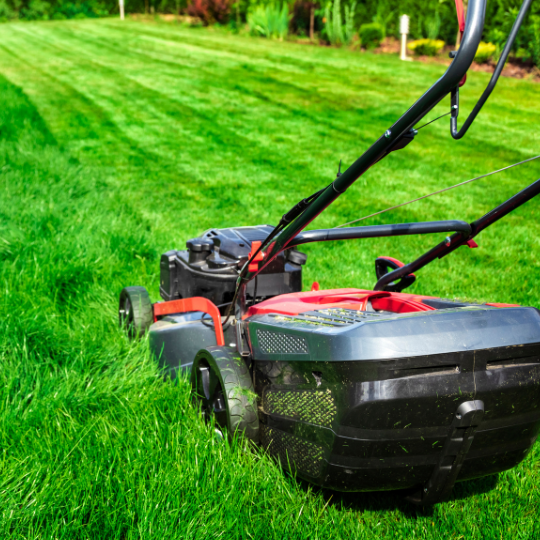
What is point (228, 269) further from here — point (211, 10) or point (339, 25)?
point (211, 10)

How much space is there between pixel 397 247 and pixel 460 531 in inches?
116

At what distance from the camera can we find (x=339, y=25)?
13984 mm

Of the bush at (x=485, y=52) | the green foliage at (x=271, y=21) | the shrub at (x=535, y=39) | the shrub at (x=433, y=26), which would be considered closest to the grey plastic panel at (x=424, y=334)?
the shrub at (x=535, y=39)

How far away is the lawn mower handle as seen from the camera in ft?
3.78

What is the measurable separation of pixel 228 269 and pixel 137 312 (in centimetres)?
55

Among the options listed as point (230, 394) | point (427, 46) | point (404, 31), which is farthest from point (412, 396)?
point (427, 46)

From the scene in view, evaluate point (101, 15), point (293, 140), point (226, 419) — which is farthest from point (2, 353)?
point (101, 15)

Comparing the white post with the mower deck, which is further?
the white post

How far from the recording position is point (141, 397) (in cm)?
232

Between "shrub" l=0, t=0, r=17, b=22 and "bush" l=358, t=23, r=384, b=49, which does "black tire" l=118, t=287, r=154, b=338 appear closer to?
"bush" l=358, t=23, r=384, b=49

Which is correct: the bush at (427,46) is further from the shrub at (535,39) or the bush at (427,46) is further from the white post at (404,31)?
the shrub at (535,39)

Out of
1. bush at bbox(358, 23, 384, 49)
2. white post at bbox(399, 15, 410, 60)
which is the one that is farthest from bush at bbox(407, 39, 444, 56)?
bush at bbox(358, 23, 384, 49)

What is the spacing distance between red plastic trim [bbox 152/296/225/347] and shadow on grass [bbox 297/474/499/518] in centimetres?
62

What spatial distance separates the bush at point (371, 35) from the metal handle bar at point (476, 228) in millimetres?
11646
